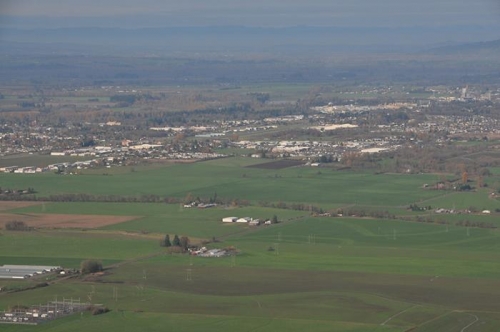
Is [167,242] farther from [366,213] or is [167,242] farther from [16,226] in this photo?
[366,213]

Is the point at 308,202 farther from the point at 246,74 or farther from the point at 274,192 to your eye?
the point at 246,74

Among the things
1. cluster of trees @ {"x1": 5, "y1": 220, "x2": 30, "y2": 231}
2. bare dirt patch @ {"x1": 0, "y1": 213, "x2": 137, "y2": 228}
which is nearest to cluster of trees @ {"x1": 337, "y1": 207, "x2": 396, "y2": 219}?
bare dirt patch @ {"x1": 0, "y1": 213, "x2": 137, "y2": 228}

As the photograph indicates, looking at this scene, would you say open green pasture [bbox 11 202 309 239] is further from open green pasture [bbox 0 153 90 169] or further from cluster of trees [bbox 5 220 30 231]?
open green pasture [bbox 0 153 90 169]

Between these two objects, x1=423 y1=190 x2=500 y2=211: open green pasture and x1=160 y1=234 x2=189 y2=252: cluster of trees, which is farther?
x1=423 y1=190 x2=500 y2=211: open green pasture

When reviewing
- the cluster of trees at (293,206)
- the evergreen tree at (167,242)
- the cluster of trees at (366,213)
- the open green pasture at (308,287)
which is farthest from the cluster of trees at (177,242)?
the cluster of trees at (293,206)

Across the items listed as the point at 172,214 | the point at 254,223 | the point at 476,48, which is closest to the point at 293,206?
the point at 254,223
